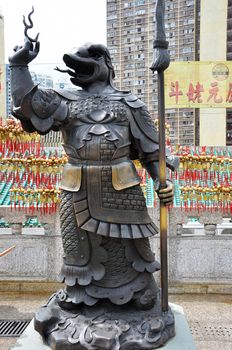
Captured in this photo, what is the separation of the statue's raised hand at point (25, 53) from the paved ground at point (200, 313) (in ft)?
10.2

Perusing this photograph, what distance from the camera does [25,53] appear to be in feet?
8.30

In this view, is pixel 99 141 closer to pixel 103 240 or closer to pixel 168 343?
pixel 103 240

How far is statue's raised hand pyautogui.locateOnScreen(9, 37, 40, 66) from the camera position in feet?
8.29

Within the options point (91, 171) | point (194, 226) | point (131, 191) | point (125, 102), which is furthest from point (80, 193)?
point (194, 226)

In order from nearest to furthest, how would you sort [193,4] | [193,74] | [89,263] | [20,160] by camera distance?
1. [89,263]
2. [20,160]
3. [193,74]
4. [193,4]

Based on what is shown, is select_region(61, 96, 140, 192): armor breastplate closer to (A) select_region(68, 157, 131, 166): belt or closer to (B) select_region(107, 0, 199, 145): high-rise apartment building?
(A) select_region(68, 157, 131, 166): belt

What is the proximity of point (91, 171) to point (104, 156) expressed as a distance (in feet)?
0.43

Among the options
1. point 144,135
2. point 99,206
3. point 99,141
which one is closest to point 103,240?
point 99,206

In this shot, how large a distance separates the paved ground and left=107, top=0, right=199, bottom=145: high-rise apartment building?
12846 mm

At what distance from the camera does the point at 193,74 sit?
7.15 metres

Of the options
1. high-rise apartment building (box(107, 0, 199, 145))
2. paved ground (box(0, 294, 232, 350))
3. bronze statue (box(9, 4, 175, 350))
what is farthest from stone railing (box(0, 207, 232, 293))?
high-rise apartment building (box(107, 0, 199, 145))

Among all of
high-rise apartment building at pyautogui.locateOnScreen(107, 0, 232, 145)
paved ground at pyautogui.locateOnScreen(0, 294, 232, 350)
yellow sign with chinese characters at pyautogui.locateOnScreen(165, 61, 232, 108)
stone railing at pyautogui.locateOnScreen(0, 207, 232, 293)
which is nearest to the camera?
paved ground at pyautogui.locateOnScreen(0, 294, 232, 350)

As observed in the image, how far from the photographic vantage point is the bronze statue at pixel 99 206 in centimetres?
263

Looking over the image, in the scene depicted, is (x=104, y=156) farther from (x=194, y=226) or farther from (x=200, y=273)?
(x=194, y=226)
